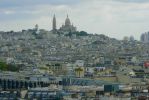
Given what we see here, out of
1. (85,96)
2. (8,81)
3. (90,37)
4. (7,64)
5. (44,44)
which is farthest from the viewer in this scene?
(90,37)

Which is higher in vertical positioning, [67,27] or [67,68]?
[67,27]

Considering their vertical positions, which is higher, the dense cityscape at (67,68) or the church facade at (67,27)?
the church facade at (67,27)

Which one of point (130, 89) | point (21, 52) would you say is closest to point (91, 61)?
point (21, 52)

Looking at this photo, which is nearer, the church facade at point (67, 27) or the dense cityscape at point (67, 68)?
the dense cityscape at point (67, 68)

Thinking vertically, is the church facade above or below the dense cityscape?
above

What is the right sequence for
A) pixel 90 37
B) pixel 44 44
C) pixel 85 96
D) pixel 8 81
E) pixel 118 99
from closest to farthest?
pixel 118 99, pixel 85 96, pixel 8 81, pixel 44 44, pixel 90 37

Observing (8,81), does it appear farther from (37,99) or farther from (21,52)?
(21,52)

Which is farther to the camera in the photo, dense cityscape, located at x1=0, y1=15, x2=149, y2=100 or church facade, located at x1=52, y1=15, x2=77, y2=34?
church facade, located at x1=52, y1=15, x2=77, y2=34

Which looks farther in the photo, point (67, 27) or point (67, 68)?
point (67, 27)
